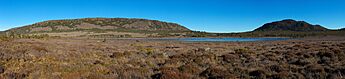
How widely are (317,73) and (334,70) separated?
1147 millimetres

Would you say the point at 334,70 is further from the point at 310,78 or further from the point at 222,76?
the point at 222,76

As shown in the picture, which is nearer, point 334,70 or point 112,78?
point 112,78

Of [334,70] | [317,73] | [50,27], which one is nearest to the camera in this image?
[317,73]

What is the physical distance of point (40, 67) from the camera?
37.5 ft

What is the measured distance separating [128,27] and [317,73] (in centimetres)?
19244

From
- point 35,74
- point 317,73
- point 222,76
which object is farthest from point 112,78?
point 317,73

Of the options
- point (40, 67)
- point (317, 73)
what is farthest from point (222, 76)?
point (40, 67)

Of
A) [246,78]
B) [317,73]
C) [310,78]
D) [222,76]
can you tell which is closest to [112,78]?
[222,76]

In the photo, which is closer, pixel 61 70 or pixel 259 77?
pixel 259 77

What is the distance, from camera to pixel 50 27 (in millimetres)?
177000

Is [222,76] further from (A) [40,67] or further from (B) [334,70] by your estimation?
(A) [40,67]

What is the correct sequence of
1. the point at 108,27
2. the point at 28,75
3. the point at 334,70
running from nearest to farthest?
1. the point at 28,75
2. the point at 334,70
3. the point at 108,27

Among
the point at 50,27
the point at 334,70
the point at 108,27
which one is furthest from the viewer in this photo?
the point at 108,27

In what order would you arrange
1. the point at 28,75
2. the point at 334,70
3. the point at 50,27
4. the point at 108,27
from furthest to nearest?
→ the point at 108,27 < the point at 50,27 < the point at 334,70 < the point at 28,75
